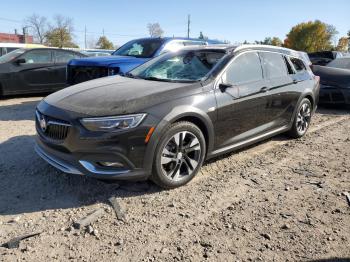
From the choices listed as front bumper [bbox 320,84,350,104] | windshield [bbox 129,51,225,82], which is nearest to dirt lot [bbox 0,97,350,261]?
windshield [bbox 129,51,225,82]

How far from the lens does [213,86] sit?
421cm

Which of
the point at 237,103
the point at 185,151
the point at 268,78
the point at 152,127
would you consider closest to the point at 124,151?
the point at 152,127

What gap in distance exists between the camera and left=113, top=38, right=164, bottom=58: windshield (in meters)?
7.81

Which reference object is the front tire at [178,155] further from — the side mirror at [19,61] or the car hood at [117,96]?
the side mirror at [19,61]

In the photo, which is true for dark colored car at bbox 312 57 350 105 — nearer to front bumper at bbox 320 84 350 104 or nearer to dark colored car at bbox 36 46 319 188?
front bumper at bbox 320 84 350 104

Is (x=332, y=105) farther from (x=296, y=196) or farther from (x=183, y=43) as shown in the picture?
(x=296, y=196)

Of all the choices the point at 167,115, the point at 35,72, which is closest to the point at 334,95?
the point at 167,115

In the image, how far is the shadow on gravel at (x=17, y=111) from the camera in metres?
7.07

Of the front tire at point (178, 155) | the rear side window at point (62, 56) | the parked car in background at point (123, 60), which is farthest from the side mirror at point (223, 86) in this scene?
the rear side window at point (62, 56)

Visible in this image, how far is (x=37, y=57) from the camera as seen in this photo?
9.90 meters

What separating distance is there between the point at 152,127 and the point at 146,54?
14.9 ft

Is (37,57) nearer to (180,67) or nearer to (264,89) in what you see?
(180,67)

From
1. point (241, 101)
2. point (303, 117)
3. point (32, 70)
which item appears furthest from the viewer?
point (32, 70)

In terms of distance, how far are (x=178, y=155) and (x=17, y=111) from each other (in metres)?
5.29
